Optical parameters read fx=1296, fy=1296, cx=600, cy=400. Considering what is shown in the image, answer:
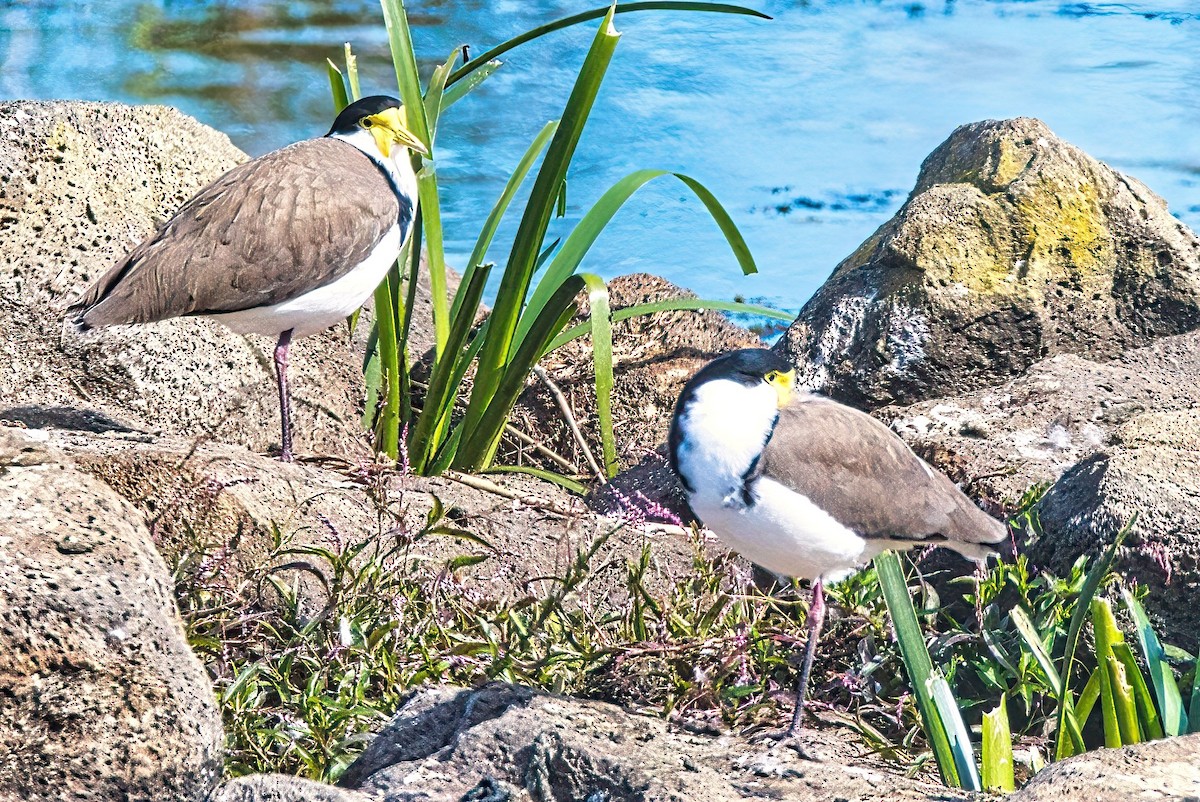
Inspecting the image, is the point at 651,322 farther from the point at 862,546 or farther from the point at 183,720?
the point at 183,720

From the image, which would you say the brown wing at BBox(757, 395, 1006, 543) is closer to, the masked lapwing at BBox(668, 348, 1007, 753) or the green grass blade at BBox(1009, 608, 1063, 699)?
the masked lapwing at BBox(668, 348, 1007, 753)

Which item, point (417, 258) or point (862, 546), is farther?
point (417, 258)

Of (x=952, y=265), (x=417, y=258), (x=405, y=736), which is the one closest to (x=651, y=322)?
(x=417, y=258)

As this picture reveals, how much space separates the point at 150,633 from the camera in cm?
194

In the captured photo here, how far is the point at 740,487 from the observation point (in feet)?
7.87

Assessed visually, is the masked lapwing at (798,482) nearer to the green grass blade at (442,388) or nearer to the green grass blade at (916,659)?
the green grass blade at (916,659)

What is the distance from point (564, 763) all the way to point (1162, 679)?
111 cm

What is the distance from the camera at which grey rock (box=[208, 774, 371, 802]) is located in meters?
1.93

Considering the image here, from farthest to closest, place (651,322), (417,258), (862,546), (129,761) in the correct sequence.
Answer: (651,322), (417,258), (862,546), (129,761)

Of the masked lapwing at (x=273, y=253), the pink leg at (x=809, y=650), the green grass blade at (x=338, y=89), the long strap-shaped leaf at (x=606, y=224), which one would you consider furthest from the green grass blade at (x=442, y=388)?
the pink leg at (x=809, y=650)

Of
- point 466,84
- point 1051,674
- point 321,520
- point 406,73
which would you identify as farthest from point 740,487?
point 466,84

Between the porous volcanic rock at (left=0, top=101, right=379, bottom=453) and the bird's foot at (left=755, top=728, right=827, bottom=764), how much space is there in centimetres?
210

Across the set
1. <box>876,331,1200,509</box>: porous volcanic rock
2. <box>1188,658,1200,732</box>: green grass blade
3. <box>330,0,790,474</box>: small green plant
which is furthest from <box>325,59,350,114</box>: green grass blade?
<box>1188,658,1200,732</box>: green grass blade

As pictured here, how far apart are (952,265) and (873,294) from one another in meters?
0.24
